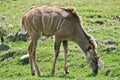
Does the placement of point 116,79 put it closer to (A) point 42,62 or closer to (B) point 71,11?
(B) point 71,11

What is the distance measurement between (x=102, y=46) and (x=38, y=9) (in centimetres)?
372

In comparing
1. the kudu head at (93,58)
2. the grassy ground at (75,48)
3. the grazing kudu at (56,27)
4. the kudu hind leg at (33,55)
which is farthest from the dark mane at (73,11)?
the grassy ground at (75,48)

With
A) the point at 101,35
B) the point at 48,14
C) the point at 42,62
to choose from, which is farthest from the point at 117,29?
the point at 48,14

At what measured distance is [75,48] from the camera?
60.0 ft

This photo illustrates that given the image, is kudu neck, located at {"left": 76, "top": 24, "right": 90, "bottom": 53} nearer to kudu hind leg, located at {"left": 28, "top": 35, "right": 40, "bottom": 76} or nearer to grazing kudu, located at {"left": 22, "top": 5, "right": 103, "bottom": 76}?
grazing kudu, located at {"left": 22, "top": 5, "right": 103, "bottom": 76}

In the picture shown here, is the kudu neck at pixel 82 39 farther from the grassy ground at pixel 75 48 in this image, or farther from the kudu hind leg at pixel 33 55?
the kudu hind leg at pixel 33 55

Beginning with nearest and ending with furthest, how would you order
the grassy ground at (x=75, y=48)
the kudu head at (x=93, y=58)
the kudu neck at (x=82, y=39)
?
the kudu head at (x=93, y=58) → the kudu neck at (x=82, y=39) → the grassy ground at (x=75, y=48)

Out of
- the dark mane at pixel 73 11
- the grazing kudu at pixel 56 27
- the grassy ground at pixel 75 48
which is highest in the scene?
the dark mane at pixel 73 11

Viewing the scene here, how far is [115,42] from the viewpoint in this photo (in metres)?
18.4

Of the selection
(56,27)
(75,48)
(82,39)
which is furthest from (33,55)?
(75,48)

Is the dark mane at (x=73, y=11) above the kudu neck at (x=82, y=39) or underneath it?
above

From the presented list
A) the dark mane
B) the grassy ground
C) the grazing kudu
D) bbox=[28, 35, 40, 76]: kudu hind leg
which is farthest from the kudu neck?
bbox=[28, 35, 40, 76]: kudu hind leg

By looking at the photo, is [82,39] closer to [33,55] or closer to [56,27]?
[56,27]

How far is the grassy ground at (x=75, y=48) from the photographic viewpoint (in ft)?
50.2
